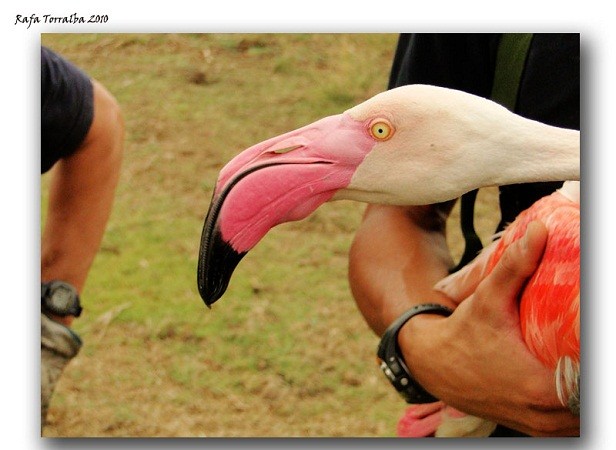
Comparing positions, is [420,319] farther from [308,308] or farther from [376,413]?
[308,308]

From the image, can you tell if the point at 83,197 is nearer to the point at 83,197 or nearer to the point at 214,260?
the point at 83,197

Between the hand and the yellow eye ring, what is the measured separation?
0.53ft

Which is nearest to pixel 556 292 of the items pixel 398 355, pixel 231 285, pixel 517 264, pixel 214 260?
pixel 517 264

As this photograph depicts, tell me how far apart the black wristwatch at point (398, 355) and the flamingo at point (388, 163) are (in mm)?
116

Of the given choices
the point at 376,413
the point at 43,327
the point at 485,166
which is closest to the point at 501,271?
the point at 485,166

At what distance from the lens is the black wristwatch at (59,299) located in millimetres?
1306

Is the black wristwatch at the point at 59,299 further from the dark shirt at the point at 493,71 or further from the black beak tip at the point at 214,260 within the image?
the dark shirt at the point at 493,71

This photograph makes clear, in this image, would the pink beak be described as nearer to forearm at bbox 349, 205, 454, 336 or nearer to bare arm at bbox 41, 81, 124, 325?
forearm at bbox 349, 205, 454, 336

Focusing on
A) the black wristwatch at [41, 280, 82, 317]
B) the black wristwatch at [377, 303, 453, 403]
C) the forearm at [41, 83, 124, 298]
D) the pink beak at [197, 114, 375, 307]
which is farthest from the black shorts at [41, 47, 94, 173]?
the black wristwatch at [377, 303, 453, 403]

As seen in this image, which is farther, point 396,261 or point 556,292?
point 396,261

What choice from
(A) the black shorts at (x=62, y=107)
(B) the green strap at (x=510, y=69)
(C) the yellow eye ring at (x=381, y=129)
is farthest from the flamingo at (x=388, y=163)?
(A) the black shorts at (x=62, y=107)

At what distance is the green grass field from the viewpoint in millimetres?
1556

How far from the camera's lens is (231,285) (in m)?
1.84

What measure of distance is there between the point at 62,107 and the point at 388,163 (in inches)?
21.0
